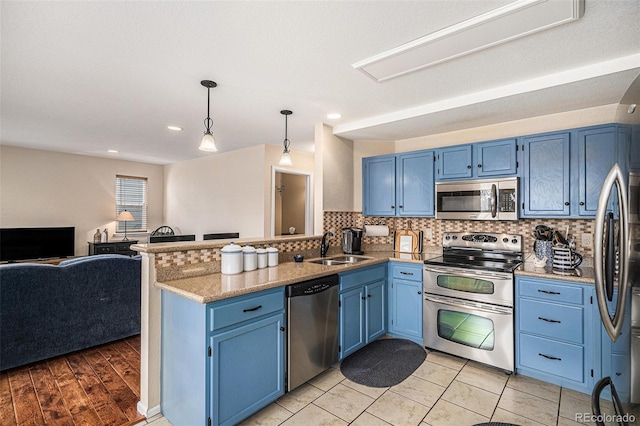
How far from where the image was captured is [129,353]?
305 cm

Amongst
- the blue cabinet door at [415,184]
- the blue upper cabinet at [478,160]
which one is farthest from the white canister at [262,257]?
the blue upper cabinet at [478,160]

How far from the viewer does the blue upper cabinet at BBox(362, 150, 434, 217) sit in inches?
141

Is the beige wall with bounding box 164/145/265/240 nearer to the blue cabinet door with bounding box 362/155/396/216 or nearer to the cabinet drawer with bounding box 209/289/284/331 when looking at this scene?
the blue cabinet door with bounding box 362/155/396/216

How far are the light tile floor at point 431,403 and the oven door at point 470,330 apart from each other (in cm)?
17

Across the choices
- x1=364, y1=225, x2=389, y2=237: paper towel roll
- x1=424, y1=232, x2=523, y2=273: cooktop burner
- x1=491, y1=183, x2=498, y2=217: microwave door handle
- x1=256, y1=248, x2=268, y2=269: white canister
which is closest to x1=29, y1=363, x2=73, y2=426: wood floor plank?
x1=256, y1=248, x2=268, y2=269: white canister

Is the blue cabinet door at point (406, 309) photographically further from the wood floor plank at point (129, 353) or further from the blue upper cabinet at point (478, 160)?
the wood floor plank at point (129, 353)

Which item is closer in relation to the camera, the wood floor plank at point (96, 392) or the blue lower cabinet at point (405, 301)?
the wood floor plank at point (96, 392)

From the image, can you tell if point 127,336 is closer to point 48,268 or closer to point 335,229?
point 48,268

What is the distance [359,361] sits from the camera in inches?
115

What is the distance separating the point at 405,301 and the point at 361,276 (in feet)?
2.19

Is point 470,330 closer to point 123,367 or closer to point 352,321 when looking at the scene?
point 352,321

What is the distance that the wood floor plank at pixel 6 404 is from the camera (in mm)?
2066

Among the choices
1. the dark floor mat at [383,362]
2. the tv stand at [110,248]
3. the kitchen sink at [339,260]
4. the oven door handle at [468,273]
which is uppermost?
the kitchen sink at [339,260]

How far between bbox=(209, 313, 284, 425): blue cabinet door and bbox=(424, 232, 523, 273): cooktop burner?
1774mm
